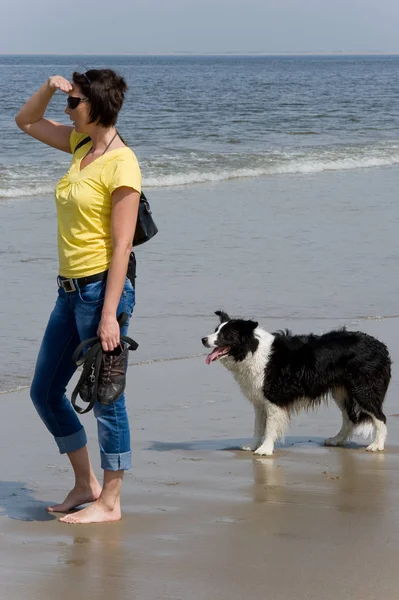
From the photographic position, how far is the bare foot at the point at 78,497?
170 inches

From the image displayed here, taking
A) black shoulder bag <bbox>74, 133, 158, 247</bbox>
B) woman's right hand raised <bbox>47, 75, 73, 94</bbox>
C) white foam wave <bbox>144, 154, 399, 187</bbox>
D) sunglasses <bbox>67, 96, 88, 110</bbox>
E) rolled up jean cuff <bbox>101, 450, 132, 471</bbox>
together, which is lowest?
white foam wave <bbox>144, 154, 399, 187</bbox>

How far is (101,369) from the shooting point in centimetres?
395

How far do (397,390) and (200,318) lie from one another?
7.39 feet

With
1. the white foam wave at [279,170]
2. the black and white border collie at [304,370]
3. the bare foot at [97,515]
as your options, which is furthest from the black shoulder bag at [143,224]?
the white foam wave at [279,170]

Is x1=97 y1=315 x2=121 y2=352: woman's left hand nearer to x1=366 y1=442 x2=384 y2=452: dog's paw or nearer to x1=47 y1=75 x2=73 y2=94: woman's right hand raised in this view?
x1=47 y1=75 x2=73 y2=94: woman's right hand raised

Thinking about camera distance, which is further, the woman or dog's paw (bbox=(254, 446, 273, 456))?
dog's paw (bbox=(254, 446, 273, 456))

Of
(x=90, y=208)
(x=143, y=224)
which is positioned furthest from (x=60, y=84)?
(x=143, y=224)

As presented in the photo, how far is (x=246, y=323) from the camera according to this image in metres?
5.61

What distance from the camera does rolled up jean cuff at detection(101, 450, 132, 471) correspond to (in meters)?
4.09

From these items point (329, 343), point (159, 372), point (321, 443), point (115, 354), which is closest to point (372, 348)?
point (329, 343)

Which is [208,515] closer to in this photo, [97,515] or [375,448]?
[97,515]

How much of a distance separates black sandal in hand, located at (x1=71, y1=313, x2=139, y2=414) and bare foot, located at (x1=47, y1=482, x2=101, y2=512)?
60 centimetres

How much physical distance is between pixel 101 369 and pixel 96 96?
107cm

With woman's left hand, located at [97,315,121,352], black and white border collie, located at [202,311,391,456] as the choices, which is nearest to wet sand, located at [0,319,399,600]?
black and white border collie, located at [202,311,391,456]
